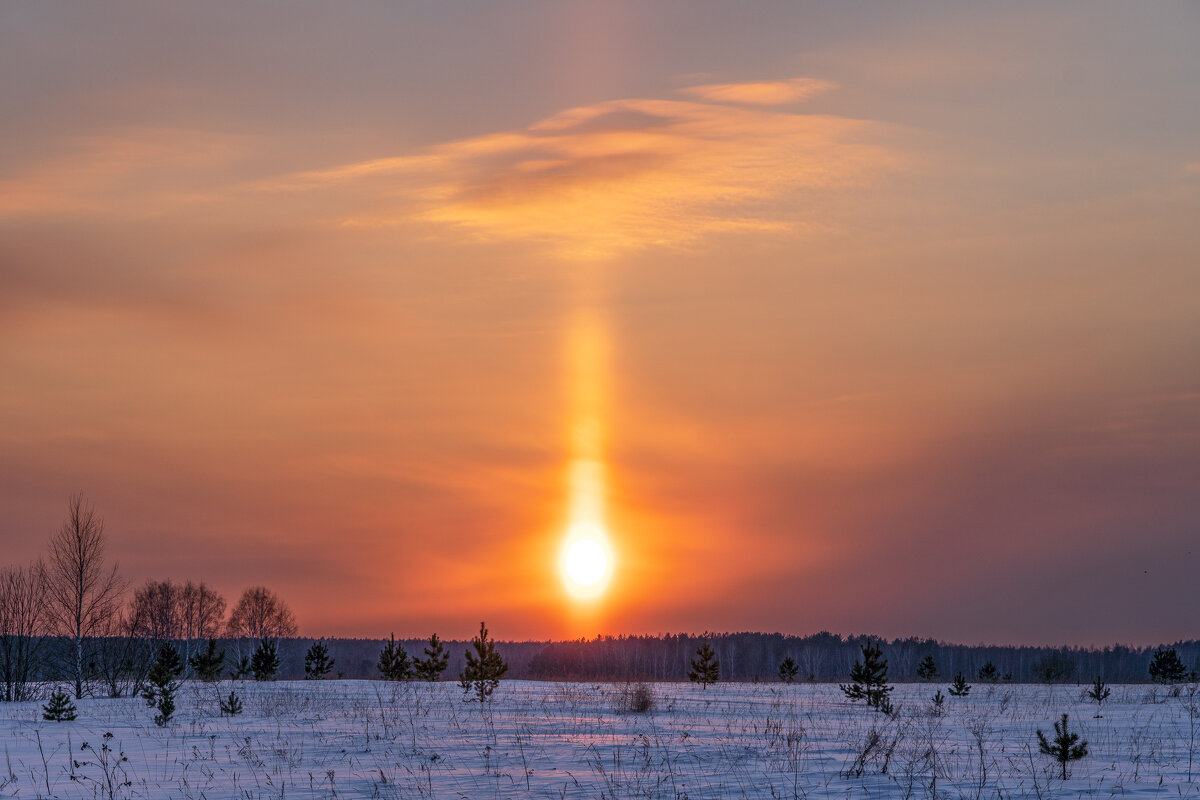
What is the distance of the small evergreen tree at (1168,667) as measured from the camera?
5938 centimetres

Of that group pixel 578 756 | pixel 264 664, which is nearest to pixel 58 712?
pixel 578 756

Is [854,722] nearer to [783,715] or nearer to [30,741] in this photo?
[783,715]

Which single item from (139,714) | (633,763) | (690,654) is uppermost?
(633,763)

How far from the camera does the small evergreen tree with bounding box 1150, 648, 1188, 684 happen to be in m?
59.4

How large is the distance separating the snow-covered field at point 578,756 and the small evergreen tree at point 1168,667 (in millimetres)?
37178

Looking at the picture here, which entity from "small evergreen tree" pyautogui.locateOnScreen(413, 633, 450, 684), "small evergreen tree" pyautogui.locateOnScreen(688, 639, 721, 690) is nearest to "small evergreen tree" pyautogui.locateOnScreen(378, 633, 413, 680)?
"small evergreen tree" pyautogui.locateOnScreen(413, 633, 450, 684)

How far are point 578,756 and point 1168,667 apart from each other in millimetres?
57459

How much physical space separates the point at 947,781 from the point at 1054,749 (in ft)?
8.38

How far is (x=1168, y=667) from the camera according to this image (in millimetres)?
61000

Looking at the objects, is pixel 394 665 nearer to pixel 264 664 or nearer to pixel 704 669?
pixel 264 664

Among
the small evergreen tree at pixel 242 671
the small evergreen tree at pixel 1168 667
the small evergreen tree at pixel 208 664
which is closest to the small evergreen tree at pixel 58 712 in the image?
the small evergreen tree at pixel 208 664

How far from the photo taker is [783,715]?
2803cm

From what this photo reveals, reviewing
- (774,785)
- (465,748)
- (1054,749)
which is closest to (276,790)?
(465,748)

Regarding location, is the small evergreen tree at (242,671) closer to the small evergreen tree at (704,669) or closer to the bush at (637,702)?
the small evergreen tree at (704,669)
